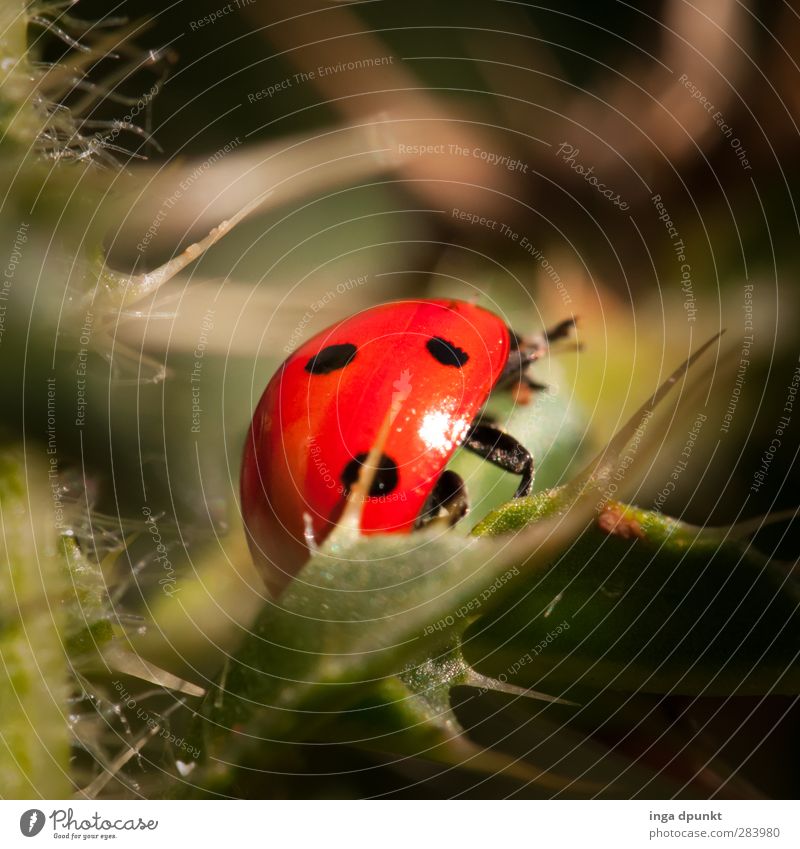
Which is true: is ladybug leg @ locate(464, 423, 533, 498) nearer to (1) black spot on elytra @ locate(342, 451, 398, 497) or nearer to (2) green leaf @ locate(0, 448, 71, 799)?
(1) black spot on elytra @ locate(342, 451, 398, 497)

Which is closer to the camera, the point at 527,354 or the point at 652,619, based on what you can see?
the point at 652,619

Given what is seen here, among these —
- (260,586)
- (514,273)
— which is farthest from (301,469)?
(514,273)

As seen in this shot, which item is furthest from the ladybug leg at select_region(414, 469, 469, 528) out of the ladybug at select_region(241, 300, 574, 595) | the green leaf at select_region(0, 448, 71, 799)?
the green leaf at select_region(0, 448, 71, 799)

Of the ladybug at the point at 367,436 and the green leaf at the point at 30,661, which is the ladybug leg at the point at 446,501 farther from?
the green leaf at the point at 30,661

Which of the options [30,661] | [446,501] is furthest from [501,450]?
[30,661]

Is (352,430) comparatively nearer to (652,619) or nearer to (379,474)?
(379,474)

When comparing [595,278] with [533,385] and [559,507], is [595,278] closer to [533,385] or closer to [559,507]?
[533,385]

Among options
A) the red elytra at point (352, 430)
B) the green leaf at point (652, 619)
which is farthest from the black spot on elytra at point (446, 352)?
the green leaf at point (652, 619)
